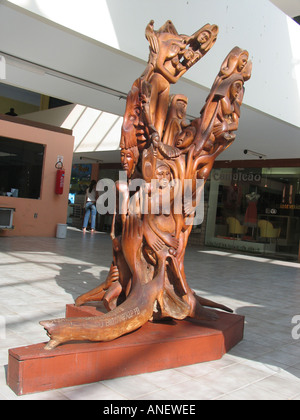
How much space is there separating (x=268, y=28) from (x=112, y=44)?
9.40 feet

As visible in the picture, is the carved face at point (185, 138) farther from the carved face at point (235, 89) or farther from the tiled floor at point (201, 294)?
the tiled floor at point (201, 294)

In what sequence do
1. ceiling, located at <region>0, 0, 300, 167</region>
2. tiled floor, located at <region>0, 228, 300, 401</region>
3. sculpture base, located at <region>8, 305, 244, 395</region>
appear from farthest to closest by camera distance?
ceiling, located at <region>0, 0, 300, 167</region> < tiled floor, located at <region>0, 228, 300, 401</region> < sculpture base, located at <region>8, 305, 244, 395</region>

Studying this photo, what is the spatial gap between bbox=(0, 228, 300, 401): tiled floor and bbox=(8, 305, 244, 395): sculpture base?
0.05 metres

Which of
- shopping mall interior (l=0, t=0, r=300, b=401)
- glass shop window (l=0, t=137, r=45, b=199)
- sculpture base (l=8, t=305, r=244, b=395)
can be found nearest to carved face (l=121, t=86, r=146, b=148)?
sculpture base (l=8, t=305, r=244, b=395)

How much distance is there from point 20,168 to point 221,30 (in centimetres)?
648

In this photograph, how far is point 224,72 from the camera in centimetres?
315

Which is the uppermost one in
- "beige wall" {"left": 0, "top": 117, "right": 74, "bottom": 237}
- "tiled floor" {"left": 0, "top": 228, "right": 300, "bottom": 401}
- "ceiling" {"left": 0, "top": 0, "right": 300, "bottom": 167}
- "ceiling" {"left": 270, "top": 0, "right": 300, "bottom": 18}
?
"ceiling" {"left": 270, "top": 0, "right": 300, "bottom": 18}

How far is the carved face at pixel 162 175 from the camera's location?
2.96 metres

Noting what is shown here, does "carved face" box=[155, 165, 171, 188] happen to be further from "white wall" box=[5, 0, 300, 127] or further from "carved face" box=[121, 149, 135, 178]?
"white wall" box=[5, 0, 300, 127]

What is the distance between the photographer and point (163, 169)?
9.77 feet

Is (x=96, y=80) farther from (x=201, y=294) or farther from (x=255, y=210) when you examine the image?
(x=255, y=210)

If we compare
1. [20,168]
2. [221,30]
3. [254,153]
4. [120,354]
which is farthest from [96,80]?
[254,153]

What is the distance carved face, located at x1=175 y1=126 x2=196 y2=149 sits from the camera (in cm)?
306
